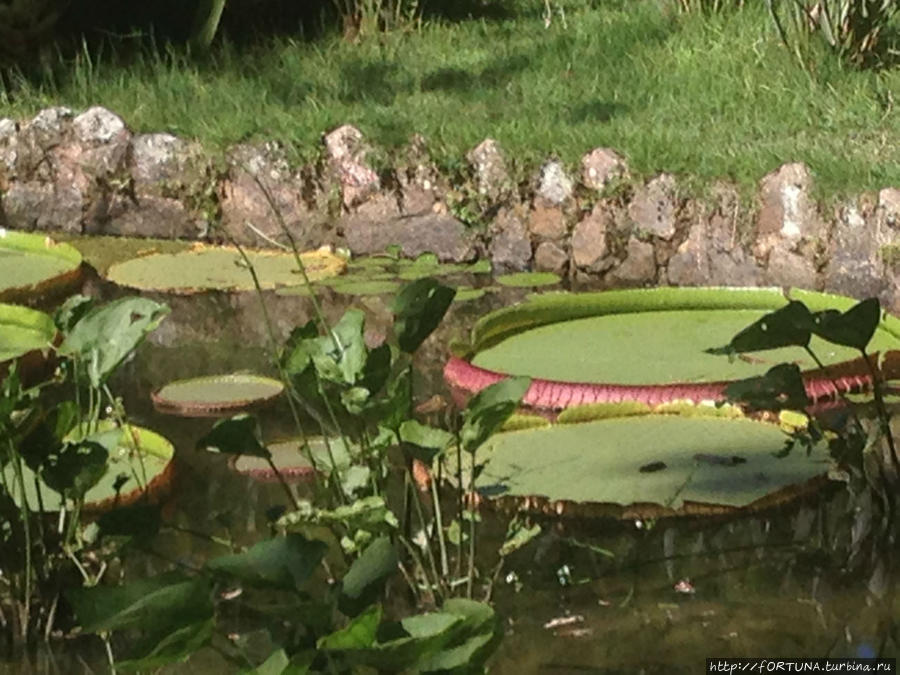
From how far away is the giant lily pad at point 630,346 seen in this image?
3.54 meters

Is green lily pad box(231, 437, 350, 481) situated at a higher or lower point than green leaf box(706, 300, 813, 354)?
lower

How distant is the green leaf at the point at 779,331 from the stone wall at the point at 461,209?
157cm

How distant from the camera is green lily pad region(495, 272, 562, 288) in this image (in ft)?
15.5

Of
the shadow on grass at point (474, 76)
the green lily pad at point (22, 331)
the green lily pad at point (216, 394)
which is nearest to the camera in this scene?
the green lily pad at point (216, 394)

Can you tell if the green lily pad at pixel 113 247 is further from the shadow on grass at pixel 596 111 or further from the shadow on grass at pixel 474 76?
the shadow on grass at pixel 596 111

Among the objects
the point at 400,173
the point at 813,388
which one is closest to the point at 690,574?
the point at 813,388

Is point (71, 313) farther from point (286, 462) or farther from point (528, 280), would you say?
point (528, 280)

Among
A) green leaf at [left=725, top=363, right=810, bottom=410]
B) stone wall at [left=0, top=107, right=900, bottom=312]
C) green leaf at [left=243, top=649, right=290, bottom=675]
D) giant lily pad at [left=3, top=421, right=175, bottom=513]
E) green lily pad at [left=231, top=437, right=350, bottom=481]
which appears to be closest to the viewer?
green leaf at [left=243, top=649, right=290, bottom=675]

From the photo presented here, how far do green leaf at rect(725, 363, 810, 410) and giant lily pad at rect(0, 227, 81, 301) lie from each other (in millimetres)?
2365

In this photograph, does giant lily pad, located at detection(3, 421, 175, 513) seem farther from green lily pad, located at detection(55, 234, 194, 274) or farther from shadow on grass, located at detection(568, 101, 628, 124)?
shadow on grass, located at detection(568, 101, 628, 124)

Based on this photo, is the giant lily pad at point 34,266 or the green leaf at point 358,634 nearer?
the green leaf at point 358,634

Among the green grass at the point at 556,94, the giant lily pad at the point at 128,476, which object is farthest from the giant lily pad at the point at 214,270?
the giant lily pad at the point at 128,476

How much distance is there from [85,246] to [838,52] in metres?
2.23

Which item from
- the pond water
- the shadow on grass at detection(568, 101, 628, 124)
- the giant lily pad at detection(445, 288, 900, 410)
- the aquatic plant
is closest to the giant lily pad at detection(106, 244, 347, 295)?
the shadow on grass at detection(568, 101, 628, 124)
